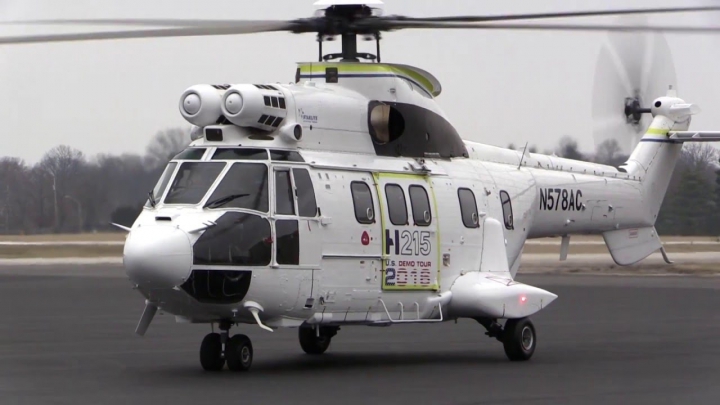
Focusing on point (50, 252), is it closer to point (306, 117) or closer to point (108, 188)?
point (108, 188)

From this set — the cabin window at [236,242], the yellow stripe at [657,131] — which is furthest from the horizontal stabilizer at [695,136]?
the cabin window at [236,242]

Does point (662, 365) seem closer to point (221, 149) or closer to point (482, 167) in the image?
point (482, 167)

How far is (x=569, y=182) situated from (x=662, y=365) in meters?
4.15

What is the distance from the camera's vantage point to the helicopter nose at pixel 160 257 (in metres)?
11.9

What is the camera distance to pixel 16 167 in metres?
41.1

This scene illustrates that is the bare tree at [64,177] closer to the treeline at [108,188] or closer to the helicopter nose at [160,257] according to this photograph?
the treeline at [108,188]

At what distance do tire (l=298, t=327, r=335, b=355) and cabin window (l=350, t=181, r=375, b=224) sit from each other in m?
1.98

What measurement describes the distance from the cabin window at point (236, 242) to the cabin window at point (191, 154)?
0.95m

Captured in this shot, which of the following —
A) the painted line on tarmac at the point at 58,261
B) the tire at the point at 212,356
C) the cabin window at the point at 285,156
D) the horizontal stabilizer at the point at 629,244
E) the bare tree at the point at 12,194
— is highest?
the cabin window at the point at 285,156

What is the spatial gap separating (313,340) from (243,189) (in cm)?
315

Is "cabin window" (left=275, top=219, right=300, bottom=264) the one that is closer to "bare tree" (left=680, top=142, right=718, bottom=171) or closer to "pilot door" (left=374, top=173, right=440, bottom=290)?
"pilot door" (left=374, top=173, right=440, bottom=290)

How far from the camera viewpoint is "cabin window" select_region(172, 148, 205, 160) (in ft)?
42.5

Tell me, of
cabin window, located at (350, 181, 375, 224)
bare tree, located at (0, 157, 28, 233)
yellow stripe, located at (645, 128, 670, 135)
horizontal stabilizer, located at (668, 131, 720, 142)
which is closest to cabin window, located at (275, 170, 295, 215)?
cabin window, located at (350, 181, 375, 224)

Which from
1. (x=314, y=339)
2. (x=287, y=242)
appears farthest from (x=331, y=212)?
(x=314, y=339)
